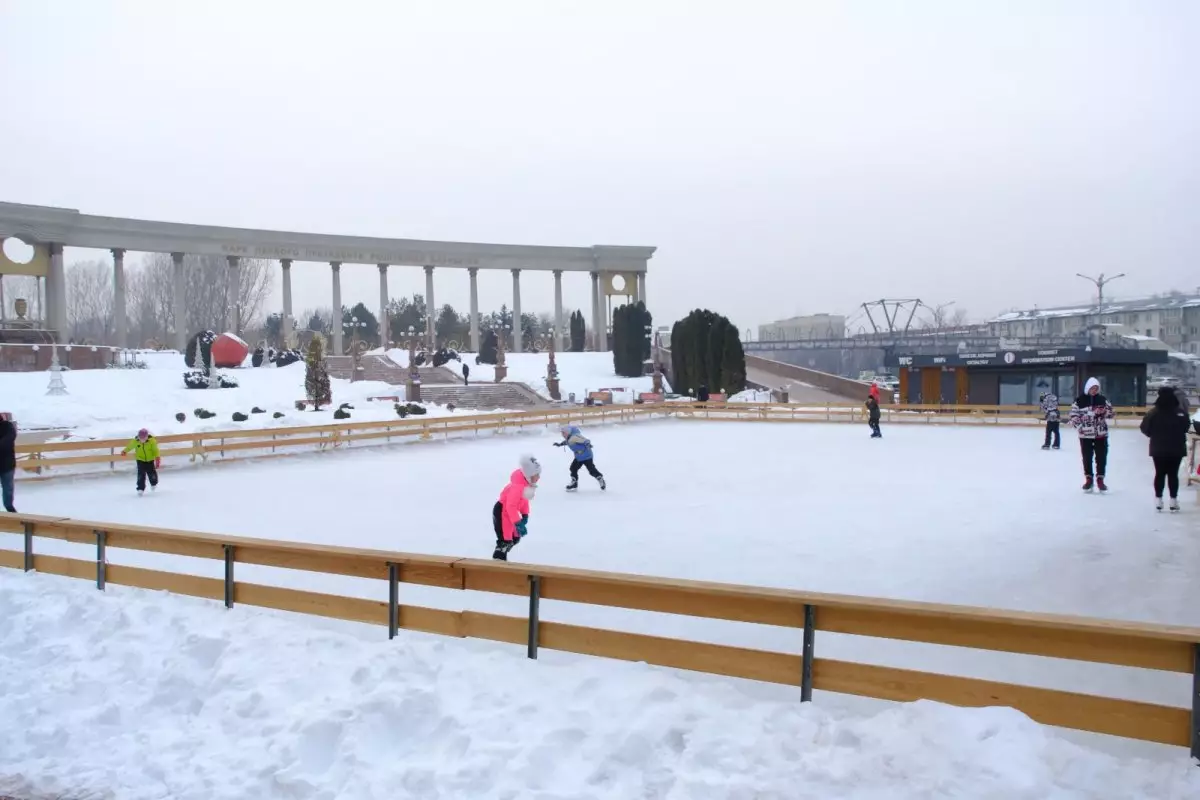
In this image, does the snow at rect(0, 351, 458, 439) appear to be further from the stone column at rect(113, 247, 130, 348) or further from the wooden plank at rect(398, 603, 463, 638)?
the wooden plank at rect(398, 603, 463, 638)

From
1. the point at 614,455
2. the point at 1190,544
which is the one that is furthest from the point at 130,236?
the point at 1190,544

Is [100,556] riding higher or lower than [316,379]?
lower

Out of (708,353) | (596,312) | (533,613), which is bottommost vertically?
(533,613)

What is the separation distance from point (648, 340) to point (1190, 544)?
49.4 m

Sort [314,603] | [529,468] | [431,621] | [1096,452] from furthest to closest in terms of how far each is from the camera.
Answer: [1096,452] < [529,468] < [314,603] < [431,621]

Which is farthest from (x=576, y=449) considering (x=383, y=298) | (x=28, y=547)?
(x=383, y=298)

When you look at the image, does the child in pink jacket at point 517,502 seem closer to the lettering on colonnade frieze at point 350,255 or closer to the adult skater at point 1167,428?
the adult skater at point 1167,428

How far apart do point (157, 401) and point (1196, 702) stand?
35.4 meters

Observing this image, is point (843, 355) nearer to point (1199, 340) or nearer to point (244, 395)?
point (1199, 340)

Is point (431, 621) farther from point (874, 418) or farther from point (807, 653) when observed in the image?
point (874, 418)

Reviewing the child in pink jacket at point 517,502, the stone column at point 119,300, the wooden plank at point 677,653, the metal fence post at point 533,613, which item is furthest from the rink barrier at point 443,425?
the stone column at point 119,300

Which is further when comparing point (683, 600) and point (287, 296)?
point (287, 296)

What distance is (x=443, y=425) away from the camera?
2858cm

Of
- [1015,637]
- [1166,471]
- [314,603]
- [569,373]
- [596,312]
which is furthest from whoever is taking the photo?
[596,312]
